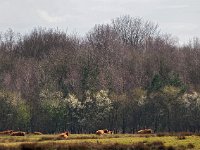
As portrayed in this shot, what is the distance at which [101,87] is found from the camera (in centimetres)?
10750

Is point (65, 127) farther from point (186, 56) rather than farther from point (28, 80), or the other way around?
point (186, 56)

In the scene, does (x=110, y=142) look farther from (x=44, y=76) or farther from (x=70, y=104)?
(x=44, y=76)

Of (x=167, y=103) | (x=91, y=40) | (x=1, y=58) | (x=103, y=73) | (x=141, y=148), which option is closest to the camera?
(x=141, y=148)

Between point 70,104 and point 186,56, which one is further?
point 186,56

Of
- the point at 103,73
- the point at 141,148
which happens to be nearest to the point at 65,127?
the point at 103,73

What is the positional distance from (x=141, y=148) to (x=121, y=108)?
168 feet

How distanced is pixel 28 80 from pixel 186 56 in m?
41.8

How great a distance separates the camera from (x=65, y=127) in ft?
320

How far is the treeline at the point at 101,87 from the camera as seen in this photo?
96.8 metres

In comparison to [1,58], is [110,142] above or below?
below

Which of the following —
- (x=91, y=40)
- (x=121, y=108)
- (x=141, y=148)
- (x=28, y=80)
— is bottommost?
(x=141, y=148)

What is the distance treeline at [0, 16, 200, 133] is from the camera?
9681cm

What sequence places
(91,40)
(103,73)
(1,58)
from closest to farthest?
(103,73) < (1,58) < (91,40)

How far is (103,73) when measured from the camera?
111m
